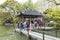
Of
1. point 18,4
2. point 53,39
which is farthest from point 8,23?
point 53,39

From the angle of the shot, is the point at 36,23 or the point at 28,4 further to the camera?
the point at 28,4

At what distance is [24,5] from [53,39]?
3789cm

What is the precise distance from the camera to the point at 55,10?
25922 mm

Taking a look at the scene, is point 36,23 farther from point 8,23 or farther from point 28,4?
point 8,23

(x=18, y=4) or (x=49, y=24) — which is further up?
(x=18, y=4)

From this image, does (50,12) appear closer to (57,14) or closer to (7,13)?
(57,14)

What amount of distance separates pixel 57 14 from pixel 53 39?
10.5 m

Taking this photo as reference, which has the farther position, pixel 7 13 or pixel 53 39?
pixel 7 13

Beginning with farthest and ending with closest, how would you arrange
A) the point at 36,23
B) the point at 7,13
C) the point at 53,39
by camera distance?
the point at 7,13
the point at 36,23
the point at 53,39

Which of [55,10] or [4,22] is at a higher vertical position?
[55,10]

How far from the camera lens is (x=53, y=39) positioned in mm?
15711

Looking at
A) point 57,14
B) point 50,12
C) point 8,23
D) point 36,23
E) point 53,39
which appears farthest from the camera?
point 8,23

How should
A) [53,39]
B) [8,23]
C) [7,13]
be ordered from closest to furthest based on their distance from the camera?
[53,39] → [7,13] → [8,23]

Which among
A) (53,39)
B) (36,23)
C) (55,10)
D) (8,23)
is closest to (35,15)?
(36,23)
